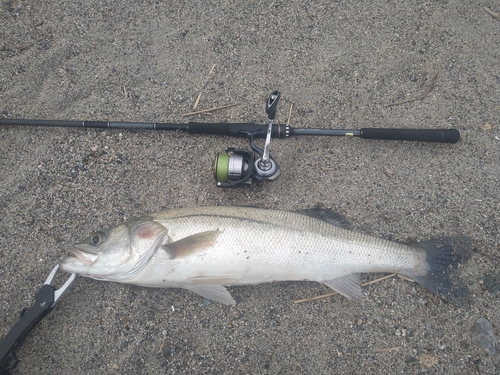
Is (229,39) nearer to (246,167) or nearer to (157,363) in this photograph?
(246,167)

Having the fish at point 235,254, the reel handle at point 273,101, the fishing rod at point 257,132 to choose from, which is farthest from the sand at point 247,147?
the reel handle at point 273,101

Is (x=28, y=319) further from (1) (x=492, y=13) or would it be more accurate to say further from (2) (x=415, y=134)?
(1) (x=492, y=13)

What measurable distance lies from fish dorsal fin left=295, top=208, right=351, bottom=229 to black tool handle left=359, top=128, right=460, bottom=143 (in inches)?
29.5

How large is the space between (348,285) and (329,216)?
0.54 meters

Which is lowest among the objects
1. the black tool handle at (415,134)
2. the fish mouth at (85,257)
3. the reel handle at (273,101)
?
the black tool handle at (415,134)

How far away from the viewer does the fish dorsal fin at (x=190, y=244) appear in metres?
2.42

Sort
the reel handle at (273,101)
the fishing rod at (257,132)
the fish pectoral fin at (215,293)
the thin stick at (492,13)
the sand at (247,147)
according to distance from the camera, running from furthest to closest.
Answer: the thin stick at (492,13) → the fishing rod at (257,132) → the sand at (247,147) → the fish pectoral fin at (215,293) → the reel handle at (273,101)

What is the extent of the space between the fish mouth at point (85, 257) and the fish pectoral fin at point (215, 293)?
699mm

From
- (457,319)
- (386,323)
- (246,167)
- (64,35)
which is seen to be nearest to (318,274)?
(386,323)

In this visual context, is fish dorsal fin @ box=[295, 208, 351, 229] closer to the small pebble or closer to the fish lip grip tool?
the small pebble

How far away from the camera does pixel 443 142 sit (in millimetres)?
3068

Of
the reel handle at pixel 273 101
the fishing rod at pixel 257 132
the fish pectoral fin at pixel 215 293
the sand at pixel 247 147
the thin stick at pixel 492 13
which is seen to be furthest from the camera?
the thin stick at pixel 492 13

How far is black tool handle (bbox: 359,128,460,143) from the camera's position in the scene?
3018 millimetres

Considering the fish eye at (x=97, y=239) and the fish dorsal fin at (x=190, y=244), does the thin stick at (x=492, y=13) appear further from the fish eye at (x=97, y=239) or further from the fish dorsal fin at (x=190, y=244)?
the fish eye at (x=97, y=239)
